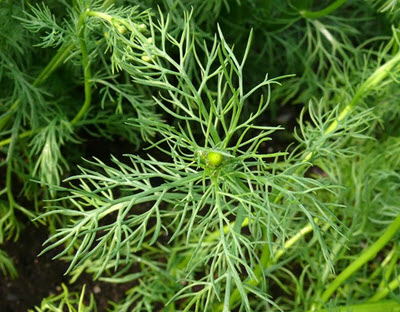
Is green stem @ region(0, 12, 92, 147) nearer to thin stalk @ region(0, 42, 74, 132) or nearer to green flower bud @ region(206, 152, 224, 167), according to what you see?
thin stalk @ region(0, 42, 74, 132)

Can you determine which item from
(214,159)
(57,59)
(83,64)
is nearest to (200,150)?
(214,159)

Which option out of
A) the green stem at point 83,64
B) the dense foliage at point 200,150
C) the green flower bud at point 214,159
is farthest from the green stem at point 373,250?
the green stem at point 83,64

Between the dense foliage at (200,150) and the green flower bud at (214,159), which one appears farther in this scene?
the dense foliage at (200,150)

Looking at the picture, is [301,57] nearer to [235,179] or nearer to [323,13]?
[323,13]

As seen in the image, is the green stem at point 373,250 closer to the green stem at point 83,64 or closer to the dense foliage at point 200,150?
the dense foliage at point 200,150

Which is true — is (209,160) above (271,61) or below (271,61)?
above

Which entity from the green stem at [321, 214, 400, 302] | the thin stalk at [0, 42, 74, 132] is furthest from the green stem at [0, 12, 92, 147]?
the green stem at [321, 214, 400, 302]

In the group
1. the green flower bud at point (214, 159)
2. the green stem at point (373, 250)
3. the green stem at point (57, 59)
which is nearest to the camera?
the green flower bud at point (214, 159)

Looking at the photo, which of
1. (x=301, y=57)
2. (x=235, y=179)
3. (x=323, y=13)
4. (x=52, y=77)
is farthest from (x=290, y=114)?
(x=235, y=179)

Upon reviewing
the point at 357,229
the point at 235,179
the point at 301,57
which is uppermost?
the point at 235,179

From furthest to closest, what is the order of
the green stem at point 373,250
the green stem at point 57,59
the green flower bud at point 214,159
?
the green stem at point 57,59
the green stem at point 373,250
the green flower bud at point 214,159

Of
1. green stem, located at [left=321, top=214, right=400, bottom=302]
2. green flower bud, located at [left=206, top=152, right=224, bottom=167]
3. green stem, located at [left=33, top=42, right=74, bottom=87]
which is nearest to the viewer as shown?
green flower bud, located at [left=206, top=152, right=224, bottom=167]
